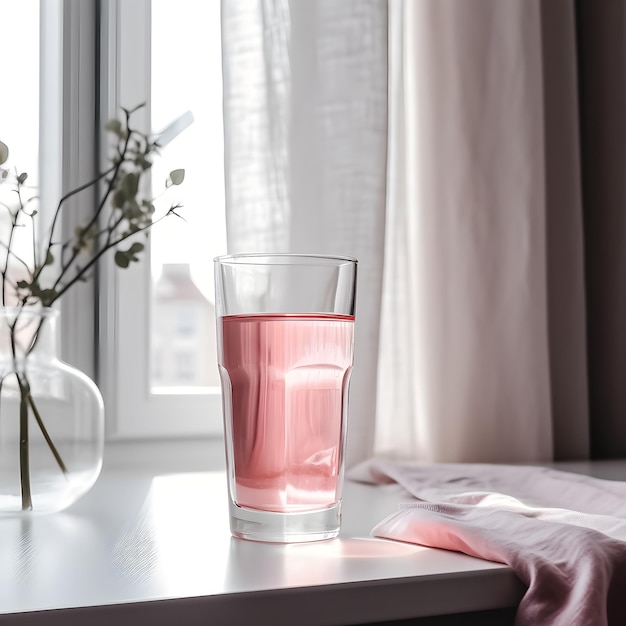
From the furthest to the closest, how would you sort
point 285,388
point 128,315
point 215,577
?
point 128,315
point 285,388
point 215,577

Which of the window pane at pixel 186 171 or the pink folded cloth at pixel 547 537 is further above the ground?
the window pane at pixel 186 171

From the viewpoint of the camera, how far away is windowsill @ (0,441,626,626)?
506 millimetres

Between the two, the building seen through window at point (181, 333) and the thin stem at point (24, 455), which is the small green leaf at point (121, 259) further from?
the building seen through window at point (181, 333)

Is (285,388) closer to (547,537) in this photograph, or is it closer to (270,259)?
(270,259)

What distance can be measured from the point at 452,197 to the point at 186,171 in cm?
47

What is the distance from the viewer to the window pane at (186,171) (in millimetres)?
1410

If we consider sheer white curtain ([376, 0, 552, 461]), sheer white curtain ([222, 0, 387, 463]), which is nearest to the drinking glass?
sheer white curtain ([222, 0, 387, 463])

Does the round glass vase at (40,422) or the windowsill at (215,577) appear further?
the round glass vase at (40,422)

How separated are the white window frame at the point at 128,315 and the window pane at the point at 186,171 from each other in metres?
0.04

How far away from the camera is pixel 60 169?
4.41 ft

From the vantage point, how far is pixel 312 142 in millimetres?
1148

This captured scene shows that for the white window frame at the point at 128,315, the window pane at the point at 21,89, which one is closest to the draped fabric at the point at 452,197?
the white window frame at the point at 128,315

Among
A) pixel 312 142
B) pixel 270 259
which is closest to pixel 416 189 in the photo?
pixel 312 142

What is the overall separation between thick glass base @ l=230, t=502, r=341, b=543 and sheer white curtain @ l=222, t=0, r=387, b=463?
46cm
